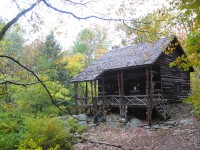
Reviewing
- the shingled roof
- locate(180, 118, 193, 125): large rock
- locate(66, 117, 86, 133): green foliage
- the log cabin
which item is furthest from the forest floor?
the shingled roof

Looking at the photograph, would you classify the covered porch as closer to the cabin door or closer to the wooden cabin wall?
the wooden cabin wall

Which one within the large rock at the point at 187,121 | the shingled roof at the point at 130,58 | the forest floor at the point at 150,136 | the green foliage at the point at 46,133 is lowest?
the forest floor at the point at 150,136

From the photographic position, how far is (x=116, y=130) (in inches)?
667

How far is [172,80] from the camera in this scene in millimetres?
22297

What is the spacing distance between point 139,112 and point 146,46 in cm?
658

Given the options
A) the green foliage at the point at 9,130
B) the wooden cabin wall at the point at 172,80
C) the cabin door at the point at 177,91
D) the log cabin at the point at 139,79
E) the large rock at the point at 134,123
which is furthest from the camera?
the cabin door at the point at 177,91

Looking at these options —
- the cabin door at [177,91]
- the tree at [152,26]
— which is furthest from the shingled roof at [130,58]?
the tree at [152,26]

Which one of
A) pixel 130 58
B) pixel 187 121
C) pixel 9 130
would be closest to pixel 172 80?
Result: pixel 130 58

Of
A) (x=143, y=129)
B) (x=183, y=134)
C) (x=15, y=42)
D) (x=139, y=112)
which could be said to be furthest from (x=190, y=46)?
(x=15, y=42)

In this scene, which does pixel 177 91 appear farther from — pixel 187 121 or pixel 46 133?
pixel 46 133

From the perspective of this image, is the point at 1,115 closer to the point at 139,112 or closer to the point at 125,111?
the point at 125,111

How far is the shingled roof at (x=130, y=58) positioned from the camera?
19.2m

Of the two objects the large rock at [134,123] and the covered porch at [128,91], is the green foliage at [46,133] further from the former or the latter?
the covered porch at [128,91]

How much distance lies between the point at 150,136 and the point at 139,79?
845 centimetres
